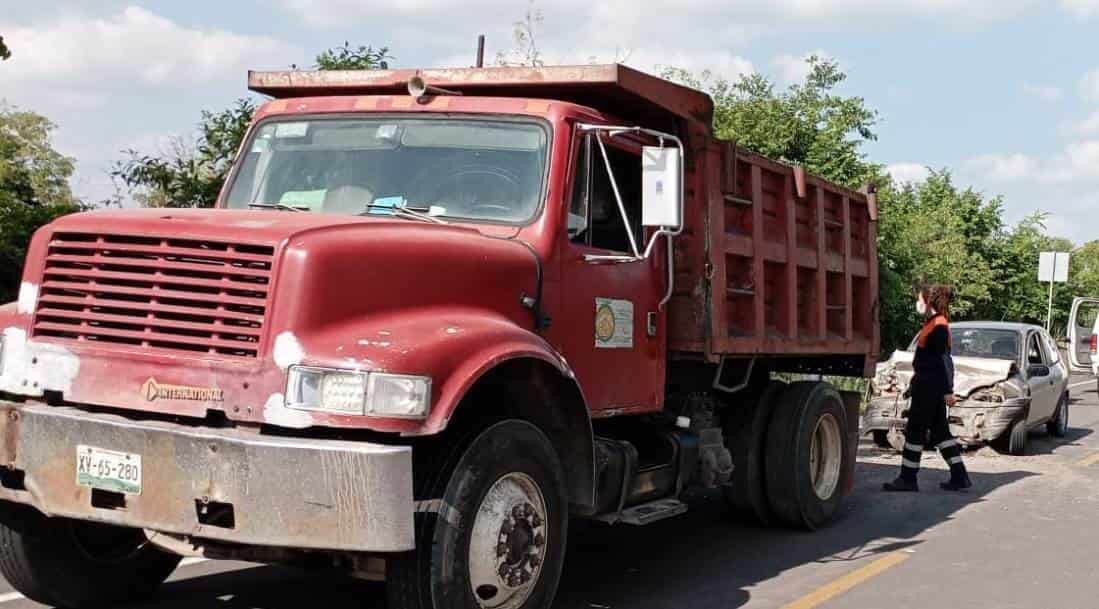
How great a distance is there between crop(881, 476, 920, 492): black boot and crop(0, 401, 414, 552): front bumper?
732 centimetres

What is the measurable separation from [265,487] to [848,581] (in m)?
3.99

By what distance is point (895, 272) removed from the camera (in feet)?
85.5

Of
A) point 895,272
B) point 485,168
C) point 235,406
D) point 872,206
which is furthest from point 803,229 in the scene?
point 895,272

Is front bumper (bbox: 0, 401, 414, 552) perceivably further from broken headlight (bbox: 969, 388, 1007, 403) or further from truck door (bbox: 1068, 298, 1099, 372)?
truck door (bbox: 1068, 298, 1099, 372)

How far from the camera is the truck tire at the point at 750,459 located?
29.6 ft

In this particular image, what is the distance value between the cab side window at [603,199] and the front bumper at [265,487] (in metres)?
2.09

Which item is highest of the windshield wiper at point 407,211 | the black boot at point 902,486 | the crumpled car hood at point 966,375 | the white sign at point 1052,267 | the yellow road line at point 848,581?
the white sign at point 1052,267

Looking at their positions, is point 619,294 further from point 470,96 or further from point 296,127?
point 296,127

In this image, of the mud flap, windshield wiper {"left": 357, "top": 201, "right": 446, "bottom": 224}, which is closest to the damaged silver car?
the mud flap

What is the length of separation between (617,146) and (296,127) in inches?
66.3

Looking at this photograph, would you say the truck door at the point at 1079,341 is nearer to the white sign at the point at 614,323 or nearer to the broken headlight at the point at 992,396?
the broken headlight at the point at 992,396

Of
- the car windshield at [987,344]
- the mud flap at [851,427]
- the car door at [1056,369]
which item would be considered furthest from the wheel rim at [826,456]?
the car door at [1056,369]

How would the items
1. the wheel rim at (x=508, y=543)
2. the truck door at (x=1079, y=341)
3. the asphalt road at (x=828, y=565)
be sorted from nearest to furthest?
the wheel rim at (x=508, y=543)
the asphalt road at (x=828, y=565)
the truck door at (x=1079, y=341)

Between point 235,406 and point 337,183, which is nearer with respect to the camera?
point 235,406
